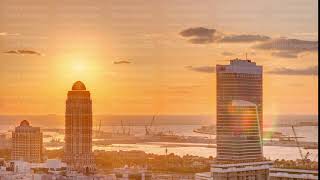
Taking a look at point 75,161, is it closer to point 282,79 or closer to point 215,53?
point 215,53

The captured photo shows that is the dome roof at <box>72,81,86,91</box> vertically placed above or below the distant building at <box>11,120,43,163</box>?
above

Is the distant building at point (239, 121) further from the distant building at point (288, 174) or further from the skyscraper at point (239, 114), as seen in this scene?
the distant building at point (288, 174)

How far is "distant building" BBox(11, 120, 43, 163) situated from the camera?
266 inches

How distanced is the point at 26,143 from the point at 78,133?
0.76 metres

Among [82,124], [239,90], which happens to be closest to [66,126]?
[82,124]

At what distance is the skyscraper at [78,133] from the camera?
22.2 ft

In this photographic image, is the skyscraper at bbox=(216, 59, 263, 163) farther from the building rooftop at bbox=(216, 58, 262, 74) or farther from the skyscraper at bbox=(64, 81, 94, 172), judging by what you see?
→ the skyscraper at bbox=(64, 81, 94, 172)

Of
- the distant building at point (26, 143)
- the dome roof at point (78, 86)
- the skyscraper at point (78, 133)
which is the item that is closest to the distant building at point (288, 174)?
the dome roof at point (78, 86)

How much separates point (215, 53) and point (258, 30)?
17.6 inches

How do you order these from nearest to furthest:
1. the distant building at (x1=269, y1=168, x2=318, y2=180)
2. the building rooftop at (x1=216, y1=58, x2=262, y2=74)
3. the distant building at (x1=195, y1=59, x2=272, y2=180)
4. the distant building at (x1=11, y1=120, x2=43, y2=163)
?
1. the distant building at (x1=269, y1=168, x2=318, y2=180)
2. the distant building at (x1=195, y1=59, x2=272, y2=180)
3. the building rooftop at (x1=216, y1=58, x2=262, y2=74)
4. the distant building at (x1=11, y1=120, x2=43, y2=163)

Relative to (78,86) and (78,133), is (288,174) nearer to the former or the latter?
(78,86)

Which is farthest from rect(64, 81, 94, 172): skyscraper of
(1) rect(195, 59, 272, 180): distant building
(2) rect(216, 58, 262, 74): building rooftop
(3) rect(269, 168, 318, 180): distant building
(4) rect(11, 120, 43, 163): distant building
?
(3) rect(269, 168, 318, 180): distant building

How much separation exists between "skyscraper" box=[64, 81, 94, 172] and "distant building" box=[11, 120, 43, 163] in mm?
359

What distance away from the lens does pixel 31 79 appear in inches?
190
